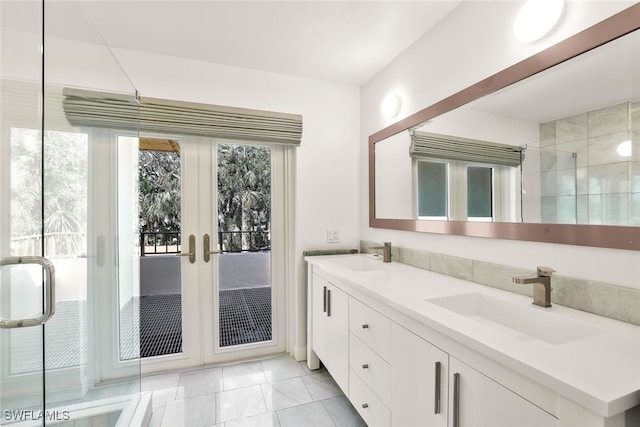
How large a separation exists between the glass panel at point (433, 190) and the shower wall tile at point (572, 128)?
64 cm

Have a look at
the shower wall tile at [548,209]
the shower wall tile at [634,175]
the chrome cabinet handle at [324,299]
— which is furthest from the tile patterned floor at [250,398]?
the shower wall tile at [634,175]

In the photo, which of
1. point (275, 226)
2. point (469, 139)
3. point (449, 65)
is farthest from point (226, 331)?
point (449, 65)

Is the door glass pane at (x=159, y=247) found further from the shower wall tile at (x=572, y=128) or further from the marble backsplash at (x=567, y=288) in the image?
the shower wall tile at (x=572, y=128)

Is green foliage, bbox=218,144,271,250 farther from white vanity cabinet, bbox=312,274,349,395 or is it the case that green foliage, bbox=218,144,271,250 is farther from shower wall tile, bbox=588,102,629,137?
shower wall tile, bbox=588,102,629,137

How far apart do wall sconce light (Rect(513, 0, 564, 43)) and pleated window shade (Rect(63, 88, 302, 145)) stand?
5.13 feet

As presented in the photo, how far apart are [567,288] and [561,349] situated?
0.49 metres

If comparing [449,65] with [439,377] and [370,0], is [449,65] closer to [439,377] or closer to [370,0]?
[370,0]

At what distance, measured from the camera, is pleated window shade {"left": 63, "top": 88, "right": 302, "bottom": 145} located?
66.8 inches

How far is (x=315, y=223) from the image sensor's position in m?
2.54

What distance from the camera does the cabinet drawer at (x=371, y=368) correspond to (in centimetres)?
130

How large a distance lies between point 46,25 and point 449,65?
6.31 ft

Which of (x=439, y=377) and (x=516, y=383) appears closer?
(x=516, y=383)

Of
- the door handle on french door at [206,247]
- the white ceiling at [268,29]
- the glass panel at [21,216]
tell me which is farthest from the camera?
the door handle on french door at [206,247]

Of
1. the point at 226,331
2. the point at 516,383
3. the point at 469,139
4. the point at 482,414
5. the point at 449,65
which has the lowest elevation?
the point at 226,331
